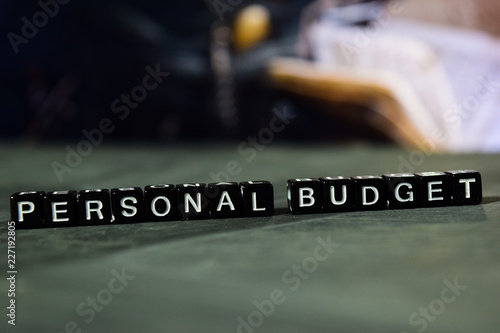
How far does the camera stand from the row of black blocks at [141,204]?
2.17 metres

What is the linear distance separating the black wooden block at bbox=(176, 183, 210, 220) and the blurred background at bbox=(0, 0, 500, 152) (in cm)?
303

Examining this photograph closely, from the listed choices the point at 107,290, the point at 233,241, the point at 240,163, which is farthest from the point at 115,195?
the point at 240,163

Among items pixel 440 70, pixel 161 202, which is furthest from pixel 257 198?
pixel 440 70

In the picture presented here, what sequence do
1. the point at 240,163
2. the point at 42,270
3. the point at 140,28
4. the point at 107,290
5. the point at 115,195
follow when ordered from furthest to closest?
the point at 140,28
the point at 240,163
the point at 115,195
the point at 42,270
the point at 107,290

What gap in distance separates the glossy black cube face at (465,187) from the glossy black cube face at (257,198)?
2.31 ft

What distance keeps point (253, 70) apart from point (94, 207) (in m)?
3.22

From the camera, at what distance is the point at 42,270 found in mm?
1670

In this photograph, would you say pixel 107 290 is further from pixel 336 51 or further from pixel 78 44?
pixel 78 44

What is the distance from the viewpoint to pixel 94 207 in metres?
2.18

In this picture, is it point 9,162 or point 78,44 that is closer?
point 9,162

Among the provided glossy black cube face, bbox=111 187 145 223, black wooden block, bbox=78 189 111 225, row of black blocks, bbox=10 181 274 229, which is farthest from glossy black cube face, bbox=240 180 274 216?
→ black wooden block, bbox=78 189 111 225

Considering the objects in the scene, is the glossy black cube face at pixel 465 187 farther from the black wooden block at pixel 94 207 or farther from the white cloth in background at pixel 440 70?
the white cloth in background at pixel 440 70

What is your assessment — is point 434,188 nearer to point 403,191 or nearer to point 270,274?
point 403,191

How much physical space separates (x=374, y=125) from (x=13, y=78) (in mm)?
3149
